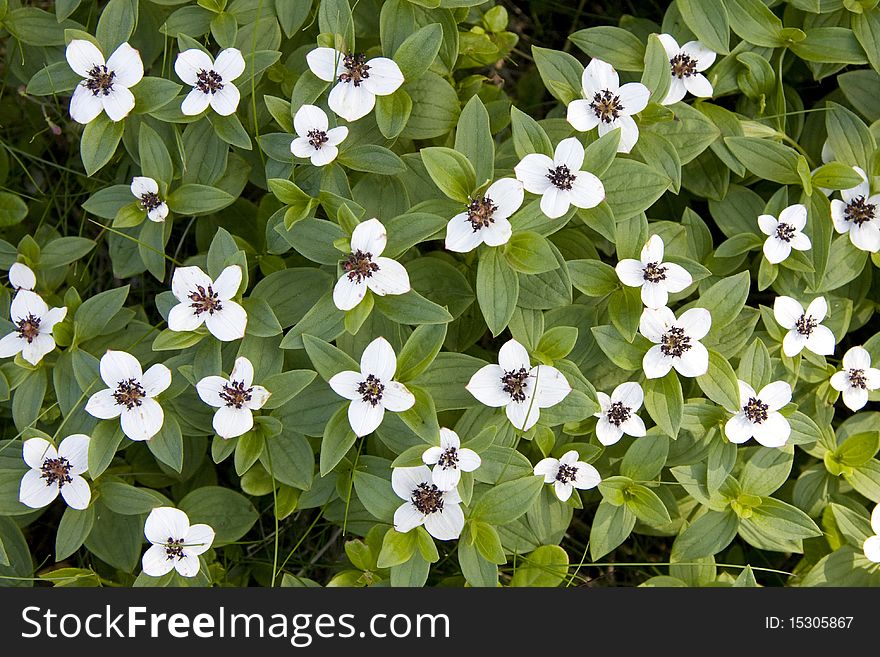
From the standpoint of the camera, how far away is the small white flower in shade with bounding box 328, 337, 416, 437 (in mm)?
2100

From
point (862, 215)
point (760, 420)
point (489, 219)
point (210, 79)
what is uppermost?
point (210, 79)

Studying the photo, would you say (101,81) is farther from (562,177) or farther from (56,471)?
(562,177)

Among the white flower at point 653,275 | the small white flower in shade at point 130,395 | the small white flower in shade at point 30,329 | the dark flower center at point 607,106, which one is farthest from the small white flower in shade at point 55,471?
the dark flower center at point 607,106

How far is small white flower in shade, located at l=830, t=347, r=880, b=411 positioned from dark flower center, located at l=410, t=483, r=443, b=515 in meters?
1.37

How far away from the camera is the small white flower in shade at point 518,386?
7.02ft

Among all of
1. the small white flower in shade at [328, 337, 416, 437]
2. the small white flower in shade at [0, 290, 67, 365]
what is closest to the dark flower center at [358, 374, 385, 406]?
the small white flower in shade at [328, 337, 416, 437]

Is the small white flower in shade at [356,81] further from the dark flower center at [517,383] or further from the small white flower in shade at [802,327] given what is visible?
the small white flower in shade at [802,327]

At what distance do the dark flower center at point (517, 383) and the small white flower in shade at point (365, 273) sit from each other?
1.29 ft

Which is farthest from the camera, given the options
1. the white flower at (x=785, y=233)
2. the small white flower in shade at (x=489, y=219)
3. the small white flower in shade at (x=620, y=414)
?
the white flower at (x=785, y=233)

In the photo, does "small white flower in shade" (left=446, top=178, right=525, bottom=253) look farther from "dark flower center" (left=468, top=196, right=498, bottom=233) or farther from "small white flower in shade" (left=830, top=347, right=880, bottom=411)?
"small white flower in shade" (left=830, top=347, right=880, bottom=411)

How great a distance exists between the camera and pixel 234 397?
7.07ft

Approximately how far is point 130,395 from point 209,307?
352 millimetres

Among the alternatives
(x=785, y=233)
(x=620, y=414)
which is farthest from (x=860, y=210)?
(x=620, y=414)

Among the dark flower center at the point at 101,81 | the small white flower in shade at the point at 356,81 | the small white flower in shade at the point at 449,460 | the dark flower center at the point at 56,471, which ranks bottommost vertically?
the small white flower in shade at the point at 449,460
